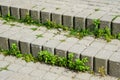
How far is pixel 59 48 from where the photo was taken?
462 centimetres

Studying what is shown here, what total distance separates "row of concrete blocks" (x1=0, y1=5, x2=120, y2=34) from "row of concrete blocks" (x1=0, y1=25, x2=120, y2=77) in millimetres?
358

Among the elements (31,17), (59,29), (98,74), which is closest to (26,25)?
(31,17)

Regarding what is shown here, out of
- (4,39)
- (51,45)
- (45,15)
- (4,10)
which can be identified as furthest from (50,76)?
(4,10)

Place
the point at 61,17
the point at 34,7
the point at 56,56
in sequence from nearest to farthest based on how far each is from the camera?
the point at 56,56, the point at 61,17, the point at 34,7

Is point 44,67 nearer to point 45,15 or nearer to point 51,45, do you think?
point 51,45

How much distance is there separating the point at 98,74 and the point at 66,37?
0.87m

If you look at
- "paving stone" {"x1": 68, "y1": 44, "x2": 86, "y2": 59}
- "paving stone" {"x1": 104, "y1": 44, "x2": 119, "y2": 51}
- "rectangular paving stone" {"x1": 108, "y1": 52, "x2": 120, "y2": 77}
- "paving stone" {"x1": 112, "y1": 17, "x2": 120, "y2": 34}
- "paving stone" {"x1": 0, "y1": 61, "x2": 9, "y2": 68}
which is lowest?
"paving stone" {"x1": 0, "y1": 61, "x2": 9, "y2": 68}

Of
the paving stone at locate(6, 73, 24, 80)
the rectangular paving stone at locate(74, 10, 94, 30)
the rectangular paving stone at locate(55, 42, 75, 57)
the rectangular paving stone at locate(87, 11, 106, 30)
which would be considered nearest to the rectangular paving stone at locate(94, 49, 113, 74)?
the rectangular paving stone at locate(55, 42, 75, 57)

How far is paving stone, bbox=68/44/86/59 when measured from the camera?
14.7 feet

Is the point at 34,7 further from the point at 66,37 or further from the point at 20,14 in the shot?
the point at 66,37

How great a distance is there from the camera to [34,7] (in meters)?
5.60

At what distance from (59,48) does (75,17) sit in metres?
0.75

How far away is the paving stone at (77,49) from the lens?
4488 mm

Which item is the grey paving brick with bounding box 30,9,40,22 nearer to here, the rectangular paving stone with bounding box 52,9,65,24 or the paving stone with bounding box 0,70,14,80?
the rectangular paving stone with bounding box 52,9,65,24
